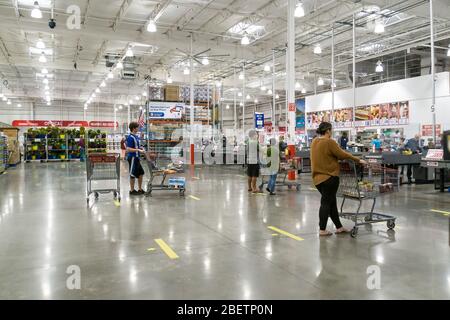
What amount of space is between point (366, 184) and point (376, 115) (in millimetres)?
14229

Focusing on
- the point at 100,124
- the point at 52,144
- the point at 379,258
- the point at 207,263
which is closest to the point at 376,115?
the point at 379,258

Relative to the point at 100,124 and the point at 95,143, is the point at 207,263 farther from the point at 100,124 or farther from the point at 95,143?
the point at 100,124

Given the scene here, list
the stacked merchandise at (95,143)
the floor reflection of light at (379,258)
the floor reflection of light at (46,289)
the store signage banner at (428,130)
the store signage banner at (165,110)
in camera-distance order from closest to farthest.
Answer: the floor reflection of light at (46,289), the floor reflection of light at (379,258), the store signage banner at (428,130), the store signage banner at (165,110), the stacked merchandise at (95,143)

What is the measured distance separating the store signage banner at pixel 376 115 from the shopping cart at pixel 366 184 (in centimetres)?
1055

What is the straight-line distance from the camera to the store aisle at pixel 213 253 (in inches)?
128

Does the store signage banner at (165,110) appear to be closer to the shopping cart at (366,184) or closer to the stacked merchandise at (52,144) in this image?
the stacked merchandise at (52,144)

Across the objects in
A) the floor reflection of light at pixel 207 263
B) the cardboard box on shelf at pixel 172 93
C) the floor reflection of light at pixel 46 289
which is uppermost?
the cardboard box on shelf at pixel 172 93

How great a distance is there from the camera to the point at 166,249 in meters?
4.51

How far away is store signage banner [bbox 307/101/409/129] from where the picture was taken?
1684cm

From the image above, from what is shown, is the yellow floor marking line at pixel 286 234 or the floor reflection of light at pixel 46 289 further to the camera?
the yellow floor marking line at pixel 286 234

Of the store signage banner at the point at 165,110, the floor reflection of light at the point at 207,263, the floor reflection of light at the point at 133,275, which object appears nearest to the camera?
the floor reflection of light at the point at 133,275

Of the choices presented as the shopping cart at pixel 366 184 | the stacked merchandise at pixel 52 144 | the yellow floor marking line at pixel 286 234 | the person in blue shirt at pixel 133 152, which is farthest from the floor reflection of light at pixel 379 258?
the stacked merchandise at pixel 52 144

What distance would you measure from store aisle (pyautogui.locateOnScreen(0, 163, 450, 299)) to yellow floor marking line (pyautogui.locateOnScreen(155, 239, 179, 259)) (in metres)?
0.05

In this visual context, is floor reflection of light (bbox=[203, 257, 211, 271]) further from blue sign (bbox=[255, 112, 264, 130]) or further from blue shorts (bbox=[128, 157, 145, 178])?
blue sign (bbox=[255, 112, 264, 130])
